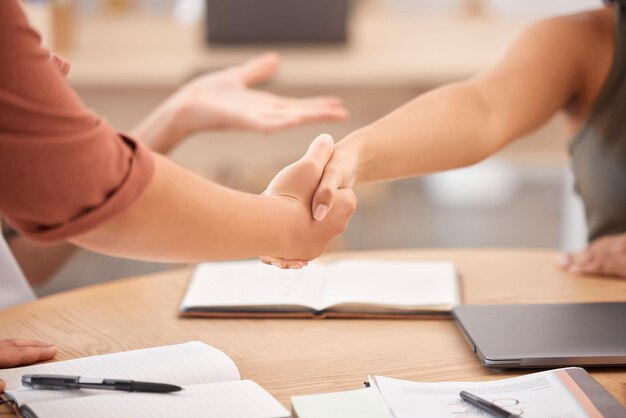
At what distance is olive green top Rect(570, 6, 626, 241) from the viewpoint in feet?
4.79

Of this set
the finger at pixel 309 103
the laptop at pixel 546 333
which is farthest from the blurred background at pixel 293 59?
the laptop at pixel 546 333

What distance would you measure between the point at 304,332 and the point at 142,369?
24 centimetres

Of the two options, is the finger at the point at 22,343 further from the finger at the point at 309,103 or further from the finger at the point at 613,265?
the finger at the point at 613,265

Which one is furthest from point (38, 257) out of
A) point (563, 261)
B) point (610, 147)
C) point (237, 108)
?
point (610, 147)

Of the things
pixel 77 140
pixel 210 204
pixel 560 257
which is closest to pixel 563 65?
pixel 560 257

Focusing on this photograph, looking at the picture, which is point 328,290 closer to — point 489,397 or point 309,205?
point 309,205

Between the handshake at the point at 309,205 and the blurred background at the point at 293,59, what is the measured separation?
5.10 ft

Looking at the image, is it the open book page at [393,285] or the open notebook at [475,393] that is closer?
the open notebook at [475,393]

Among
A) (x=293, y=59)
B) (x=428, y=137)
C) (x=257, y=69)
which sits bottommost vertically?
(x=428, y=137)

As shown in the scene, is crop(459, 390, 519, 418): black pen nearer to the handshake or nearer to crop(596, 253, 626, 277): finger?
the handshake

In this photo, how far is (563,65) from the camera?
1436 millimetres

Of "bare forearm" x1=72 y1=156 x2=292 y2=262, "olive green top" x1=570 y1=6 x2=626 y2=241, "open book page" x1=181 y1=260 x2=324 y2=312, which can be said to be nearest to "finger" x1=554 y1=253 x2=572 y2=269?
"olive green top" x1=570 y1=6 x2=626 y2=241

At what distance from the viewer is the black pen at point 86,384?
87 cm

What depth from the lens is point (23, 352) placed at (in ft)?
3.26
